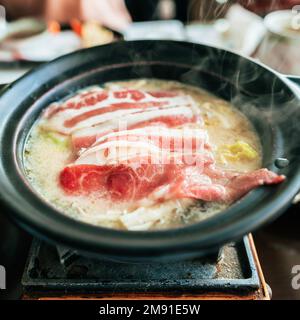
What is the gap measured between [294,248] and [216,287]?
0.87m

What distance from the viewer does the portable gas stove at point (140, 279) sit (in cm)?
166

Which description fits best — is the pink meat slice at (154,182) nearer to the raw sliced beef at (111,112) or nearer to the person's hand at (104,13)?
the raw sliced beef at (111,112)

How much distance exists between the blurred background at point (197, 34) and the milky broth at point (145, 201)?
676mm

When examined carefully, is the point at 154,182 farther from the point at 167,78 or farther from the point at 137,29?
the point at 137,29

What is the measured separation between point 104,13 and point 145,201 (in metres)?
2.97

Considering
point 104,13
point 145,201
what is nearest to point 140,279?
point 145,201

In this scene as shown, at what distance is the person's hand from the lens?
393 centimetres

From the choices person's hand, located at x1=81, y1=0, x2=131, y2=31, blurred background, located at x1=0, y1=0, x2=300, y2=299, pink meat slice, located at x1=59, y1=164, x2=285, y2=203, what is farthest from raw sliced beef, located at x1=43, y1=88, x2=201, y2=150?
person's hand, located at x1=81, y1=0, x2=131, y2=31

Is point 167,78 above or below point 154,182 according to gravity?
above

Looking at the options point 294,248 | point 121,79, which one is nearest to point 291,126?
point 294,248

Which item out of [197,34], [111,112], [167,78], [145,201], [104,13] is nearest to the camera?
[145,201]

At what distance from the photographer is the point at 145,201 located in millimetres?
1618
